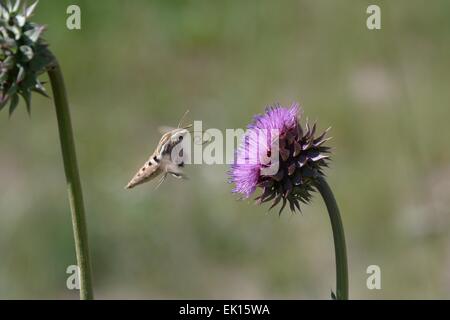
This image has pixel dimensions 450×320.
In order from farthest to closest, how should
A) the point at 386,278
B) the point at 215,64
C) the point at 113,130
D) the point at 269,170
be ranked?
the point at 215,64, the point at 113,130, the point at 386,278, the point at 269,170

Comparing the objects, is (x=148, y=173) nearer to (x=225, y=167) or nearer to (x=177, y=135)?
(x=177, y=135)

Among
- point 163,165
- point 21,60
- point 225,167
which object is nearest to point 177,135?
point 163,165

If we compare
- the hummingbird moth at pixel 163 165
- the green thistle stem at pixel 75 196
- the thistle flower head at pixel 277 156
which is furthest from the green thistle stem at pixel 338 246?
the green thistle stem at pixel 75 196

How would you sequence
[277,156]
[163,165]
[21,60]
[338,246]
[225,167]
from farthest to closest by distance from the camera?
1. [225,167]
2. [277,156]
3. [163,165]
4. [338,246]
5. [21,60]

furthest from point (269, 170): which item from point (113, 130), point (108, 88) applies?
point (108, 88)

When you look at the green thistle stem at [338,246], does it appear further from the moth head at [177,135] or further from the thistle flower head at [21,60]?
the thistle flower head at [21,60]

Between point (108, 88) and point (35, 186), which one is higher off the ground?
point (108, 88)
